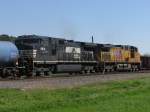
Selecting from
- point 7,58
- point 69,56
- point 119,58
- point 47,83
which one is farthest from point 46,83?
point 119,58

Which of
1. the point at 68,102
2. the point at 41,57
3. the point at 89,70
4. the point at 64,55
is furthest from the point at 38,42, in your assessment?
the point at 68,102

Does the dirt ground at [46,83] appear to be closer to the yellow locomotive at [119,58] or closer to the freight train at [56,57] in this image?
the freight train at [56,57]

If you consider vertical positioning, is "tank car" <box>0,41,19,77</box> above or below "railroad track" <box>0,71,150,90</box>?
above

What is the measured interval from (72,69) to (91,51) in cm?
701

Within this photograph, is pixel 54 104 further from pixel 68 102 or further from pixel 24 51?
pixel 24 51

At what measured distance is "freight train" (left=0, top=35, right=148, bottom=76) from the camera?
116 feet

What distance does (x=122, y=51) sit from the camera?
5888cm

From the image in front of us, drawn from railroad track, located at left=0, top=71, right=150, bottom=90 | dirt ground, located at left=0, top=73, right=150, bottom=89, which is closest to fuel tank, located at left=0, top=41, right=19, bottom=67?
railroad track, located at left=0, top=71, right=150, bottom=90

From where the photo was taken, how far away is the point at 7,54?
3428cm

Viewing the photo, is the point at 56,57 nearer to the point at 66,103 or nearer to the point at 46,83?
the point at 46,83

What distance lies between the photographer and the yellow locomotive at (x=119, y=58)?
5456cm

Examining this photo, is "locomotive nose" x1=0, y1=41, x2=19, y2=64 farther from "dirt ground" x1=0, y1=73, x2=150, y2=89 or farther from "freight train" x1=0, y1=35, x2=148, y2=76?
"dirt ground" x1=0, y1=73, x2=150, y2=89

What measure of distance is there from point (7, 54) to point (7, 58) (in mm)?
333

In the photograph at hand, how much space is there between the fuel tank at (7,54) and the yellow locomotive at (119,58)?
64.3 feet
